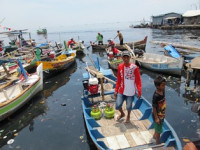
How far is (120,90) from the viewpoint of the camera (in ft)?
16.9

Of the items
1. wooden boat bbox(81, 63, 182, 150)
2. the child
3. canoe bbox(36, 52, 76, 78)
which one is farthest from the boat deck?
canoe bbox(36, 52, 76, 78)

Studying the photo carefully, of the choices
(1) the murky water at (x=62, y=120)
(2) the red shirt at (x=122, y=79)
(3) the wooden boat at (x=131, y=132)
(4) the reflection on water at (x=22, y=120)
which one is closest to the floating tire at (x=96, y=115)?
(3) the wooden boat at (x=131, y=132)

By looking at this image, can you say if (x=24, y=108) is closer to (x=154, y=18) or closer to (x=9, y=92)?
(x=9, y=92)

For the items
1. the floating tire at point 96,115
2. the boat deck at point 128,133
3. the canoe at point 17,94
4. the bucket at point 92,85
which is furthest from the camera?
the canoe at point 17,94

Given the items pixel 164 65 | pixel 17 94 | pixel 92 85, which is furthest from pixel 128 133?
pixel 164 65

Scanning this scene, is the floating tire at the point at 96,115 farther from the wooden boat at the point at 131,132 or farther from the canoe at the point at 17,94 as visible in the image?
the canoe at the point at 17,94

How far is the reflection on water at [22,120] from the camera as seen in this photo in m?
7.16

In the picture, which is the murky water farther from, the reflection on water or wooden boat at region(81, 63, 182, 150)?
wooden boat at region(81, 63, 182, 150)

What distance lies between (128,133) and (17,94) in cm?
652

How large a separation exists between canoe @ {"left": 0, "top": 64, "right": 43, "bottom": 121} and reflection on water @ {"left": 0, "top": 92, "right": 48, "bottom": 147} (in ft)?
1.20

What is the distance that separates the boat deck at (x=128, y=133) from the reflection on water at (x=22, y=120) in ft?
12.7

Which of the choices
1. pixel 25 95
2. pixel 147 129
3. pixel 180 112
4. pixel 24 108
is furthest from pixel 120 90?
pixel 24 108

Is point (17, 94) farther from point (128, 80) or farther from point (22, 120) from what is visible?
point (128, 80)

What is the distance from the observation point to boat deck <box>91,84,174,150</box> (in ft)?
14.9
